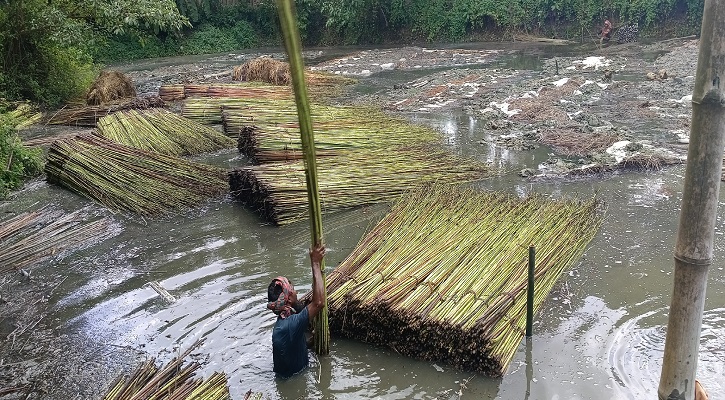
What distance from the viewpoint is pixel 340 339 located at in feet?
15.4

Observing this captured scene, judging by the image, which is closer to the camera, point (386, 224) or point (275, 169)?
point (386, 224)

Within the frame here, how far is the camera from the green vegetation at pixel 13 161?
317 inches

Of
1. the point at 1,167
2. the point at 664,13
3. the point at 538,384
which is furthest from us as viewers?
the point at 664,13

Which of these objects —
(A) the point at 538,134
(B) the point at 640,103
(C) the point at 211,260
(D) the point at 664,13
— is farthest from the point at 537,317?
(D) the point at 664,13

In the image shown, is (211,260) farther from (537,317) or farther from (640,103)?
(640,103)

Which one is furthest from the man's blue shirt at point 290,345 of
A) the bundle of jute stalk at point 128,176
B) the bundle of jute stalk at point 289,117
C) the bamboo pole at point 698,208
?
the bundle of jute stalk at point 289,117

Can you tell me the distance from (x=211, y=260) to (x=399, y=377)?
2.78m

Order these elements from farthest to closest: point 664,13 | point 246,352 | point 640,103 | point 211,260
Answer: point 664,13, point 640,103, point 211,260, point 246,352

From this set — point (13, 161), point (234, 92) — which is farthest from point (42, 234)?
point (234, 92)

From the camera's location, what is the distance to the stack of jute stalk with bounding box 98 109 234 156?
9.00 m

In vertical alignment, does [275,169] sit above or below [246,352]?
above

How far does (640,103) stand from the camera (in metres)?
11.4

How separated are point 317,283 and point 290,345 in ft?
1.75

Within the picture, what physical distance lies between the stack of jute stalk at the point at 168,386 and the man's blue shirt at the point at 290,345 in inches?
16.0
